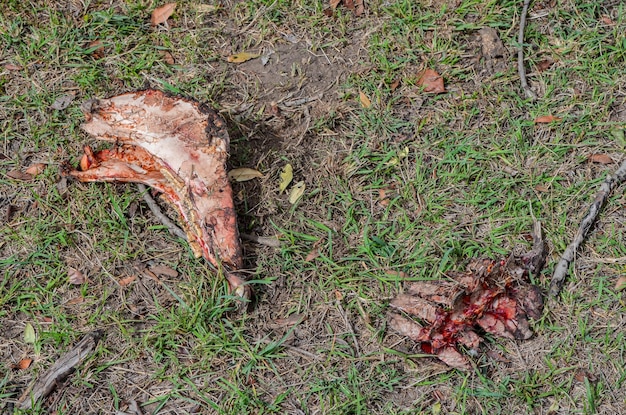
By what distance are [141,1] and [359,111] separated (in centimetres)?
154

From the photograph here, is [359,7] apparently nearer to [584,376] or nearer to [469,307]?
[469,307]

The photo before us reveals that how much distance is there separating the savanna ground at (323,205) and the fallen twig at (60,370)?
0.13ft

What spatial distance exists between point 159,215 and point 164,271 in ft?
0.98

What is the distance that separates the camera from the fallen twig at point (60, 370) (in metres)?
2.94

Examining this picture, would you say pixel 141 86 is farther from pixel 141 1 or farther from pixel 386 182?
pixel 386 182

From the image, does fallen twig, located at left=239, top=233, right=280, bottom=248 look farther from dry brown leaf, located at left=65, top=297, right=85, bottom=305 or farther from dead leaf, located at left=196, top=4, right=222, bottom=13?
dead leaf, located at left=196, top=4, right=222, bottom=13

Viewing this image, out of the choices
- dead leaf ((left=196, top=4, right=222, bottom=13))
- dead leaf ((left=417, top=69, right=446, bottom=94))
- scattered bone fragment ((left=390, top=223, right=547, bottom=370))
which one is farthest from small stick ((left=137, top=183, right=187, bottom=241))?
dead leaf ((left=417, top=69, right=446, bottom=94))

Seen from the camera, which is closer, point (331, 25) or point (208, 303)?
point (208, 303)

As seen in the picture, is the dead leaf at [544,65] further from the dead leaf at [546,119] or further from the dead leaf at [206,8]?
the dead leaf at [206,8]

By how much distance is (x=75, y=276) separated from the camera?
3.24 metres

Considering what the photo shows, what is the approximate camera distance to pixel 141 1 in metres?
4.04

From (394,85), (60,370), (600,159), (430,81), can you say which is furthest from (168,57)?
(600,159)

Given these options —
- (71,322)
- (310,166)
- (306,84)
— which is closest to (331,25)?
(306,84)

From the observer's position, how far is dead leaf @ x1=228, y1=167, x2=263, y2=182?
3.47 metres
